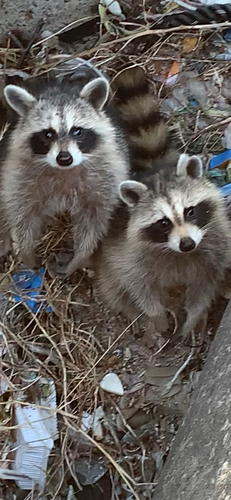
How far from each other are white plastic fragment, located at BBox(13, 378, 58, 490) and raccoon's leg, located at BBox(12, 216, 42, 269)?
0.52m

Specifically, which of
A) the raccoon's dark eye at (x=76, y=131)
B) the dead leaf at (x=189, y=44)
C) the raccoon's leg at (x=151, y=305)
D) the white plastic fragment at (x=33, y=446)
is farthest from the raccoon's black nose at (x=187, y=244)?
the dead leaf at (x=189, y=44)

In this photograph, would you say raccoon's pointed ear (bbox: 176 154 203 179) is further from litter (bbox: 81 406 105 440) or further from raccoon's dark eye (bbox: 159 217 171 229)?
litter (bbox: 81 406 105 440)

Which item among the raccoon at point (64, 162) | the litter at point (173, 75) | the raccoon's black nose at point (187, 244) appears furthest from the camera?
the litter at point (173, 75)

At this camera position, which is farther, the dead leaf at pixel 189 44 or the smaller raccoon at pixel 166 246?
the dead leaf at pixel 189 44

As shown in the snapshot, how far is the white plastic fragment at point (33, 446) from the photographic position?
2.50 meters

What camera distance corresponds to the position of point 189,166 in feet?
7.77

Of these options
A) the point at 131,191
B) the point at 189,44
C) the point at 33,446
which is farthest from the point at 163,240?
the point at 189,44

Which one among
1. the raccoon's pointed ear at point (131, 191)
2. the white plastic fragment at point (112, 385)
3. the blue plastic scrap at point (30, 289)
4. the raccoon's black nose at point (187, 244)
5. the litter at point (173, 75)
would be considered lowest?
the white plastic fragment at point (112, 385)

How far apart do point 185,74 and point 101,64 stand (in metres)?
0.34

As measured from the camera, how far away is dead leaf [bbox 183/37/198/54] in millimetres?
3021

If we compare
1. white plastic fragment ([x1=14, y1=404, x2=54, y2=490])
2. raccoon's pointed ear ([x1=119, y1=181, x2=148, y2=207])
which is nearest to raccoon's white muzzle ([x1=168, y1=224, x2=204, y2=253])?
raccoon's pointed ear ([x1=119, y1=181, x2=148, y2=207])

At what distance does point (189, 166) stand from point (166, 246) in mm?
261

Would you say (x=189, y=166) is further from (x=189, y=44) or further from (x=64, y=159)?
(x=189, y=44)

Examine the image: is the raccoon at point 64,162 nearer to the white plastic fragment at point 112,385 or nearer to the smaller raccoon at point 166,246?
the smaller raccoon at point 166,246
